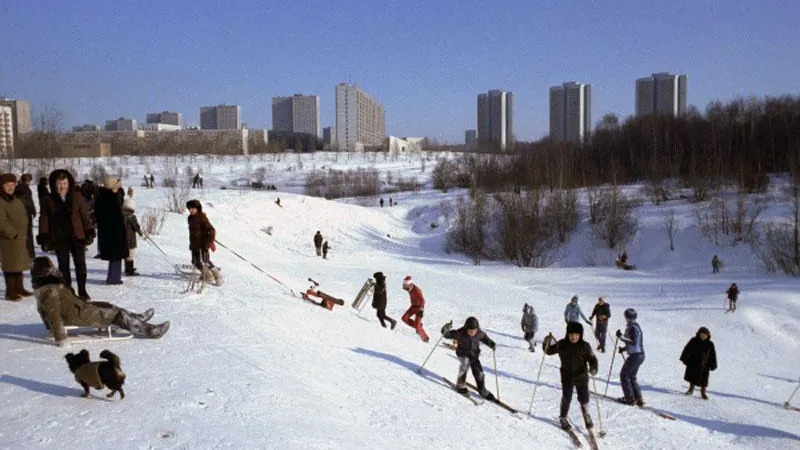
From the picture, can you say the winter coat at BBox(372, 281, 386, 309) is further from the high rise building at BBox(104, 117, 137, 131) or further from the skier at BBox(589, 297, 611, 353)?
the high rise building at BBox(104, 117, 137, 131)

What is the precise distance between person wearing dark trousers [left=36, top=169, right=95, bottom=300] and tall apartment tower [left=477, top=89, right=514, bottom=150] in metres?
144

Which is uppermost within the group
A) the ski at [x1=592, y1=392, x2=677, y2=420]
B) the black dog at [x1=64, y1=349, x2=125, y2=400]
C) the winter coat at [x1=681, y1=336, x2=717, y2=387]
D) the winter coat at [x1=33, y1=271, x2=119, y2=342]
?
the winter coat at [x1=33, y1=271, x2=119, y2=342]

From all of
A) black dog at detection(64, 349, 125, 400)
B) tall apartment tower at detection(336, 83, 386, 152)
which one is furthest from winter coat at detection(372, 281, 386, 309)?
tall apartment tower at detection(336, 83, 386, 152)

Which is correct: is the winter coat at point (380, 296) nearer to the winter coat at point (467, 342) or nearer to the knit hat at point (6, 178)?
the winter coat at point (467, 342)

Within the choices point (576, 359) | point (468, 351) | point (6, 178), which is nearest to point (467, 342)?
point (468, 351)

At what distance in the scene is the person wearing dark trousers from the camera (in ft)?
25.8

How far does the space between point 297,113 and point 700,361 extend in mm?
180780

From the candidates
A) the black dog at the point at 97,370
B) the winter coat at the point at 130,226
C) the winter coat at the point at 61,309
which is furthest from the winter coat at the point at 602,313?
the black dog at the point at 97,370

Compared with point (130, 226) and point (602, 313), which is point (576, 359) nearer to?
point (602, 313)

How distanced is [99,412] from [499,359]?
339 inches

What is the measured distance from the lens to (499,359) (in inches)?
485

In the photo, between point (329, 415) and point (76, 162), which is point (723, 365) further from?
point (76, 162)

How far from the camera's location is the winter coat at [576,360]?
7.58 metres

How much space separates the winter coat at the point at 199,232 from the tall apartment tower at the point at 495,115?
141585 millimetres
